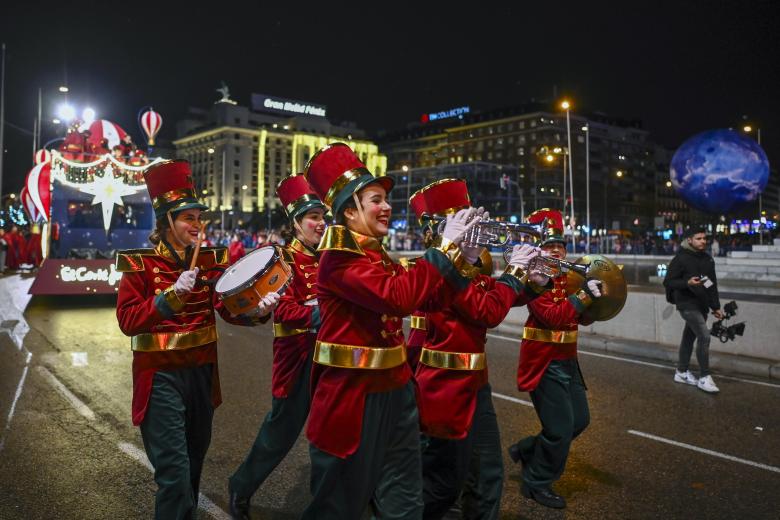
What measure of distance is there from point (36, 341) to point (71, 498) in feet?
25.2

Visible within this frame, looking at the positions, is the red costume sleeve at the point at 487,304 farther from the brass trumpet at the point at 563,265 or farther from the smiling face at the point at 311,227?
the smiling face at the point at 311,227

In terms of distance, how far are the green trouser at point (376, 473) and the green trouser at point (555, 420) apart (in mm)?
1802

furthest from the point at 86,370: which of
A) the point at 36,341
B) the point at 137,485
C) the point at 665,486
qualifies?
the point at 665,486

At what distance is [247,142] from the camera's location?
13725 centimetres

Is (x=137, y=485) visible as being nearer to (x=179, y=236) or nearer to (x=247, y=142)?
(x=179, y=236)

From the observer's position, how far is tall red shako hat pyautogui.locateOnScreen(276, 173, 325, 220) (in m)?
5.42

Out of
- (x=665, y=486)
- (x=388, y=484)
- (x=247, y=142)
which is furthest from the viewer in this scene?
(x=247, y=142)

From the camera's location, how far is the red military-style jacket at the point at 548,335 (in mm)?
4613

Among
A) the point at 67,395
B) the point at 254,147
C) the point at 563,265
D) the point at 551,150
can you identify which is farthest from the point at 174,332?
the point at 254,147

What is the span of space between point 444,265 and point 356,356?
60cm

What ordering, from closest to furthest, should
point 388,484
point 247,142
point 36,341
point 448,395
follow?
1. point 388,484
2. point 448,395
3. point 36,341
4. point 247,142

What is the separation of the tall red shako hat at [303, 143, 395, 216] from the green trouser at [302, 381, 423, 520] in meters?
0.96

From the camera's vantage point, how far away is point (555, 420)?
175 inches

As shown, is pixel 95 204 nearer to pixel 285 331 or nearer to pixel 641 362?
pixel 641 362
